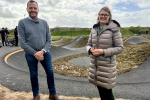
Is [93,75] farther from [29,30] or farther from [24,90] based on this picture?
[24,90]

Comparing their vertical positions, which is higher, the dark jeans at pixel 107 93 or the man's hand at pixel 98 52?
the man's hand at pixel 98 52

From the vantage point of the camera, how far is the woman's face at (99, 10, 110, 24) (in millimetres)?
2070

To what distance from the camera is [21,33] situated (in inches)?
97.3

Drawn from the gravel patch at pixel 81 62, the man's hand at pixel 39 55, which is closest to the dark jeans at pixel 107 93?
the man's hand at pixel 39 55

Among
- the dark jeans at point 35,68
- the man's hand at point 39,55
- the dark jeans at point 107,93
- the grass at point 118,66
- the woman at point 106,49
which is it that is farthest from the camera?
the grass at point 118,66

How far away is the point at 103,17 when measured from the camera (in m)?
2.08

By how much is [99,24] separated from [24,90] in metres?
2.84

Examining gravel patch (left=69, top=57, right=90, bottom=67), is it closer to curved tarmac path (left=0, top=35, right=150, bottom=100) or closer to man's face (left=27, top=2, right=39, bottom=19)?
curved tarmac path (left=0, top=35, right=150, bottom=100)

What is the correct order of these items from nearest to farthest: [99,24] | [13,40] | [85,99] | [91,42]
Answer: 1. [99,24]
2. [91,42]
3. [85,99]
4. [13,40]

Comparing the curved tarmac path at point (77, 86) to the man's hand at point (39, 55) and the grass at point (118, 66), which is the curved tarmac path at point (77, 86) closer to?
the grass at point (118, 66)

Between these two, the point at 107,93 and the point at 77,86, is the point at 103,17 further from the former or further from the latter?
the point at 77,86

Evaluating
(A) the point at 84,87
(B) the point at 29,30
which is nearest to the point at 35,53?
(B) the point at 29,30

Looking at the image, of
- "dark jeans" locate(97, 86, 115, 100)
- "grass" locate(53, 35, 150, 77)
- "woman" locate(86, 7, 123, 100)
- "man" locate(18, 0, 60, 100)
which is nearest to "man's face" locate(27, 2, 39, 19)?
"man" locate(18, 0, 60, 100)

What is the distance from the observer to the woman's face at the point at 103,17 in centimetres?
207
